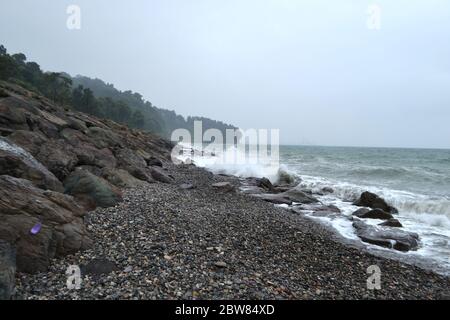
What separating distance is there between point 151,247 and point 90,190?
3.45 metres

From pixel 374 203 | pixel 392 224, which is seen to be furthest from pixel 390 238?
pixel 374 203

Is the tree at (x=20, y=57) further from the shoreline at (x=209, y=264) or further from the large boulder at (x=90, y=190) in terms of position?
the shoreline at (x=209, y=264)

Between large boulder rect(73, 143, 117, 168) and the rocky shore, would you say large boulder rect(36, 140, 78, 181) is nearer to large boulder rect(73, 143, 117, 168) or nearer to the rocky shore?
the rocky shore

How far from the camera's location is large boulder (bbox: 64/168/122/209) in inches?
332

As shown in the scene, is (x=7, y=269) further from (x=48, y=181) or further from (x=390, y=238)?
(x=390, y=238)

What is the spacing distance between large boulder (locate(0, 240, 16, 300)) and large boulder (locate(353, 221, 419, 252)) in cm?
983

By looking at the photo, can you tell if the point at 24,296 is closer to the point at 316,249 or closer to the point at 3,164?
the point at 3,164

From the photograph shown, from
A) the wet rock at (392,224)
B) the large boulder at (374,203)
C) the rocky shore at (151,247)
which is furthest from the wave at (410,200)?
the rocky shore at (151,247)

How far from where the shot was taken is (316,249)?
8.13m

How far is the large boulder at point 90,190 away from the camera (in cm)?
844

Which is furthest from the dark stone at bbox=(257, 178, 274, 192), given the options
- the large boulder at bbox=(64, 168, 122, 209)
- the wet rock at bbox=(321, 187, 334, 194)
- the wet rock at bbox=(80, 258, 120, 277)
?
the wet rock at bbox=(80, 258, 120, 277)

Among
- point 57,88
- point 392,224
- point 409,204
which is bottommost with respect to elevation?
point 392,224

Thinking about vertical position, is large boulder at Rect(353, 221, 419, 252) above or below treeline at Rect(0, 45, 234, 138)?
below

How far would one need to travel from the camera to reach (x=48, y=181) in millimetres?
7852
